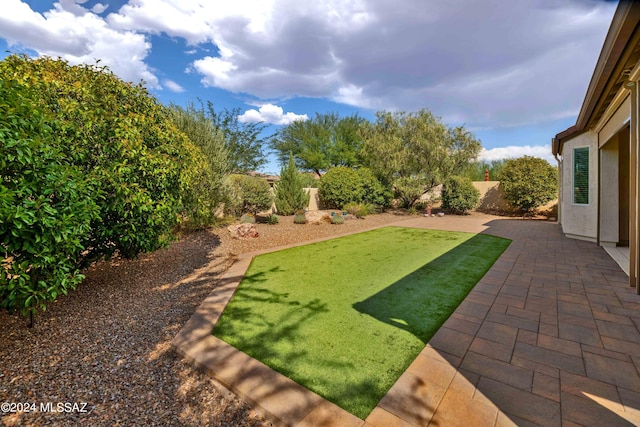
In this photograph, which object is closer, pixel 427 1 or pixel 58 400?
pixel 58 400

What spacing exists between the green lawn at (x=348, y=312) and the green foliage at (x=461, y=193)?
9.02 meters

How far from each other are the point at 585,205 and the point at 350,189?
941 centimetres

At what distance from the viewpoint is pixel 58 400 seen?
2.10 metres

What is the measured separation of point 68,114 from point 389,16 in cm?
680

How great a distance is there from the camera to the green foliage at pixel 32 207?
2.34 meters

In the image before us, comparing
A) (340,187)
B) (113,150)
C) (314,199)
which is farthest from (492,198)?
(113,150)

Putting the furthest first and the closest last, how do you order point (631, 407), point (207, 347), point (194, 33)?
point (194, 33), point (207, 347), point (631, 407)

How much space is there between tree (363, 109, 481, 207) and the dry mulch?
12.6m

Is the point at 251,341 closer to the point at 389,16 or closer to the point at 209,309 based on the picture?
the point at 209,309

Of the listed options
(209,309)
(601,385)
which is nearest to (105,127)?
(209,309)

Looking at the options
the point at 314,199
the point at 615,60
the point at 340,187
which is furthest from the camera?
the point at 314,199

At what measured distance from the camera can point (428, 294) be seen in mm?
4094

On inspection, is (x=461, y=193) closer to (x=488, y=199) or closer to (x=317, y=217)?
(x=488, y=199)

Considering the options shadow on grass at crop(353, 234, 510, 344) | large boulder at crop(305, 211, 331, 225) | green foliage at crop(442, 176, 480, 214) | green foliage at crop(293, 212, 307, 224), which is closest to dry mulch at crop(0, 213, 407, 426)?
shadow on grass at crop(353, 234, 510, 344)
